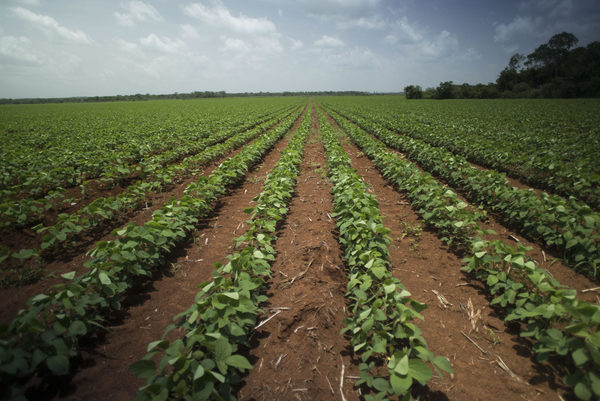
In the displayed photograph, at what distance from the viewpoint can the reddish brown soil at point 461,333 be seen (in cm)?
241

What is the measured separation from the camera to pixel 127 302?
344 cm

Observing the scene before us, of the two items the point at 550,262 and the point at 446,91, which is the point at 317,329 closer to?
the point at 550,262

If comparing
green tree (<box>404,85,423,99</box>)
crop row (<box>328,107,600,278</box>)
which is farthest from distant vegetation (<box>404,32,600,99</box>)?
crop row (<box>328,107,600,278</box>)

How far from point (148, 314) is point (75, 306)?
96 centimetres

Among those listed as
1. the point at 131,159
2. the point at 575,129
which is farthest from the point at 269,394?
the point at 575,129

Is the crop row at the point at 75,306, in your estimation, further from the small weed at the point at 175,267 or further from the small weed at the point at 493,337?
the small weed at the point at 493,337

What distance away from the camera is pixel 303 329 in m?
3.05

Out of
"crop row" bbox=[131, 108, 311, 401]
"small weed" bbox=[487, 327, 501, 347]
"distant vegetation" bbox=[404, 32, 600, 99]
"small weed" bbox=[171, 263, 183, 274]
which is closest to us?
"crop row" bbox=[131, 108, 311, 401]

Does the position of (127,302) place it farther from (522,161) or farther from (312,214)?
(522,161)

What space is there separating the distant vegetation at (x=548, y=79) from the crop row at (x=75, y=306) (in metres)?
81.9

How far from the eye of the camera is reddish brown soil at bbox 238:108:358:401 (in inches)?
97.3

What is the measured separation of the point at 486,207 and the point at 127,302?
8.13 m

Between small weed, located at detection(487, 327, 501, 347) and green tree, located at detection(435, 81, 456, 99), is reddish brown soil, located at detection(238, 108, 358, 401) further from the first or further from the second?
green tree, located at detection(435, 81, 456, 99)

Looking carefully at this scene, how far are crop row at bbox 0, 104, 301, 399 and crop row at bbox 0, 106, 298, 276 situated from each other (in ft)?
2.75
